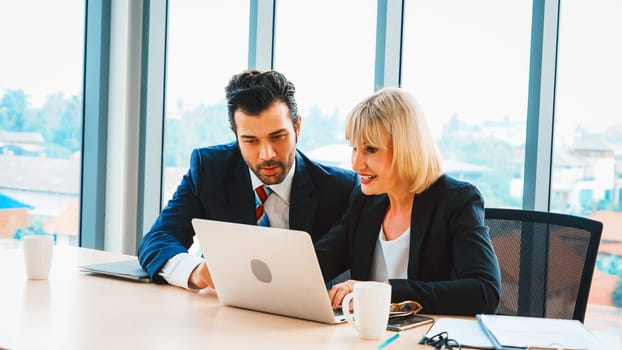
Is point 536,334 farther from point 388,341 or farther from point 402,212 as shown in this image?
point 402,212

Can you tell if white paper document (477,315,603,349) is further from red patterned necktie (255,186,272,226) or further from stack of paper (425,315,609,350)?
red patterned necktie (255,186,272,226)

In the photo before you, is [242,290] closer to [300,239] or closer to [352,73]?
[300,239]

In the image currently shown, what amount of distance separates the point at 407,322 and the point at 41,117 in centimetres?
267

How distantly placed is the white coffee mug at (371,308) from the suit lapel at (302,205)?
2.74 feet

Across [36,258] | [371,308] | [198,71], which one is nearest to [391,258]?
[371,308]

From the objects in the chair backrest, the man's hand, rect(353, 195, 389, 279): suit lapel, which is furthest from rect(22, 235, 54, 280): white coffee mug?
the chair backrest

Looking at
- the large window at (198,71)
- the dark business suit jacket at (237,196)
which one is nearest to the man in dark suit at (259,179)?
the dark business suit jacket at (237,196)

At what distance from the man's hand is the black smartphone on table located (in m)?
0.52

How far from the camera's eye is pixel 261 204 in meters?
Answer: 2.39

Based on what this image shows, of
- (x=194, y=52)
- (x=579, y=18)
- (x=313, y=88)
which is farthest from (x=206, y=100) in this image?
(x=579, y=18)

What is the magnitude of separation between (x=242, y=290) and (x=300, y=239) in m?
0.26

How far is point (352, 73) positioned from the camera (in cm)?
353

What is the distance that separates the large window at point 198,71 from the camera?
3.90 m

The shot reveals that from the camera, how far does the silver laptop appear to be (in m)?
1.59
